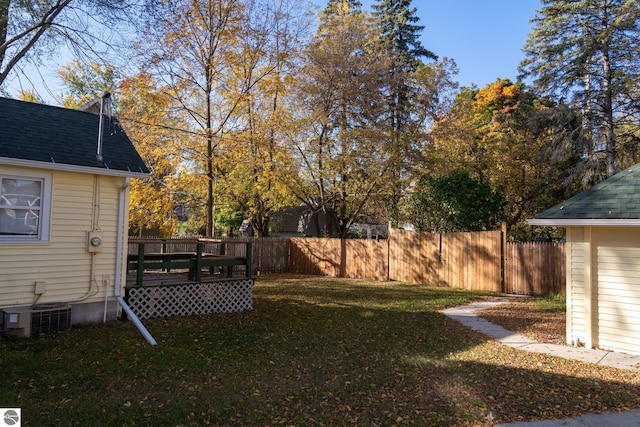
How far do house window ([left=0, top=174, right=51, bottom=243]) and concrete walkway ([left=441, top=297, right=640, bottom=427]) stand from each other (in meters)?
7.56

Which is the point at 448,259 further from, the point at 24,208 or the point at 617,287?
the point at 24,208

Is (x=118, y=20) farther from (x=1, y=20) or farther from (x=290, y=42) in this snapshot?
(x=290, y=42)

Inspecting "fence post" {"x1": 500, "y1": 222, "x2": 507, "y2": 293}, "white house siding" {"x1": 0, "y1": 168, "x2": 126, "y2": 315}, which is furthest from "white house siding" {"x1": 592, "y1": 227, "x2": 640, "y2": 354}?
"white house siding" {"x1": 0, "y1": 168, "x2": 126, "y2": 315}

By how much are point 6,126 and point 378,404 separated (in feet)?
25.4

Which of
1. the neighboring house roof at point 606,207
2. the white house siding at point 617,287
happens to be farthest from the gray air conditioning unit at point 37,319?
the white house siding at point 617,287

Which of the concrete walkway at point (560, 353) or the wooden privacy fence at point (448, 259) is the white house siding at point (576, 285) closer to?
the concrete walkway at point (560, 353)

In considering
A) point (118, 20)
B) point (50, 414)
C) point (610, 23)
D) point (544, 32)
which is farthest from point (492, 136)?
point (50, 414)

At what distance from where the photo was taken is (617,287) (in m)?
6.38

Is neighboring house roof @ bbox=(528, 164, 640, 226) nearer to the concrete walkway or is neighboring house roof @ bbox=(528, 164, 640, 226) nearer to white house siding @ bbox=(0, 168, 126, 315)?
the concrete walkway

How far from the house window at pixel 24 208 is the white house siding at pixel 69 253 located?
0.13m

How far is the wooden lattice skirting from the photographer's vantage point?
8281 millimetres

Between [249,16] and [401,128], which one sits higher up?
[249,16]

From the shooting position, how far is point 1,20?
8.20 meters

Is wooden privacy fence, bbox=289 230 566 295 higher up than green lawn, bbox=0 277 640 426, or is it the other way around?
wooden privacy fence, bbox=289 230 566 295
